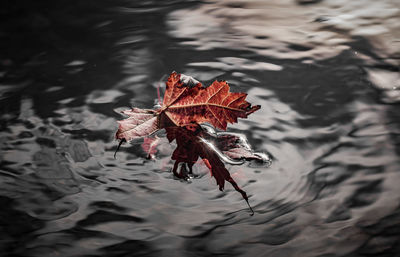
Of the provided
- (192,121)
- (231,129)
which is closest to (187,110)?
(192,121)

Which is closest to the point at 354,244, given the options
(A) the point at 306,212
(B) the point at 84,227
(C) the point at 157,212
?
(A) the point at 306,212

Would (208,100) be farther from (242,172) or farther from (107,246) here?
(107,246)

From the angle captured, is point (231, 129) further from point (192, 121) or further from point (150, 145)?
point (150, 145)

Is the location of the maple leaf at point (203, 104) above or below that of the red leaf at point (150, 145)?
above

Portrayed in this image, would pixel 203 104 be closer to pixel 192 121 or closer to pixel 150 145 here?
pixel 192 121

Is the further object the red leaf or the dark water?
the red leaf

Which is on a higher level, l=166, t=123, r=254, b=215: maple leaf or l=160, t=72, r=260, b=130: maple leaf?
l=160, t=72, r=260, b=130: maple leaf

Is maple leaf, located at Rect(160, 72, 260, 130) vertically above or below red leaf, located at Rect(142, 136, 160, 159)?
above

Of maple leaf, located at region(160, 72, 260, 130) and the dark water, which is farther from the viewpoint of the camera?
maple leaf, located at region(160, 72, 260, 130)
